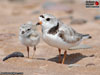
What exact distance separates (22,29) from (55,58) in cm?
125

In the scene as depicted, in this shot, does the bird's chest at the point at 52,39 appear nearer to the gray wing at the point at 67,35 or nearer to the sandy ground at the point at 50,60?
the gray wing at the point at 67,35

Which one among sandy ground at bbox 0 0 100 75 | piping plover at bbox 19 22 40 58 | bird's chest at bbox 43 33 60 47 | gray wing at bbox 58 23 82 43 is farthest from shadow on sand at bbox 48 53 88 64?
bird's chest at bbox 43 33 60 47

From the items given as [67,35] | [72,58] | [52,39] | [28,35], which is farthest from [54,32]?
[72,58]

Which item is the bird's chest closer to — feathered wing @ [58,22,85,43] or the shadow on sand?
feathered wing @ [58,22,85,43]

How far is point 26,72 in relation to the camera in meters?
4.63

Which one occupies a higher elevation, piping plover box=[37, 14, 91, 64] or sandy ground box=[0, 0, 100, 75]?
piping plover box=[37, 14, 91, 64]

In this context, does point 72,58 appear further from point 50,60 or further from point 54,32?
point 54,32

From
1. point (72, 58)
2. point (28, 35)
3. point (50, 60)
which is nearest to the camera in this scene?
point (28, 35)

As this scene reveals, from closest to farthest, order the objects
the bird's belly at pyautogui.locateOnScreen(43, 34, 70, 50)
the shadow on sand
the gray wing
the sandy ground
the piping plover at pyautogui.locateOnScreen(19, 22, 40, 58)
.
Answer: the sandy ground < the bird's belly at pyautogui.locateOnScreen(43, 34, 70, 50) < the gray wing < the piping plover at pyautogui.locateOnScreen(19, 22, 40, 58) < the shadow on sand

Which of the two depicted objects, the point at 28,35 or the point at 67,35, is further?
the point at 28,35

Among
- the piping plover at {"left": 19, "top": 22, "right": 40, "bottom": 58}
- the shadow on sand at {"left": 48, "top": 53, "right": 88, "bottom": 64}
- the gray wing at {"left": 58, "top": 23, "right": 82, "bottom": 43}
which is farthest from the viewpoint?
the shadow on sand at {"left": 48, "top": 53, "right": 88, "bottom": 64}

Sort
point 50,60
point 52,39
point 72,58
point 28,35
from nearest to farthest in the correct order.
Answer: point 52,39
point 28,35
point 50,60
point 72,58

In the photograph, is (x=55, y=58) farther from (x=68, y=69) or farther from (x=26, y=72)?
(x=26, y=72)

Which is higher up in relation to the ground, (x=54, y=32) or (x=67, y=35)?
(x=54, y=32)
